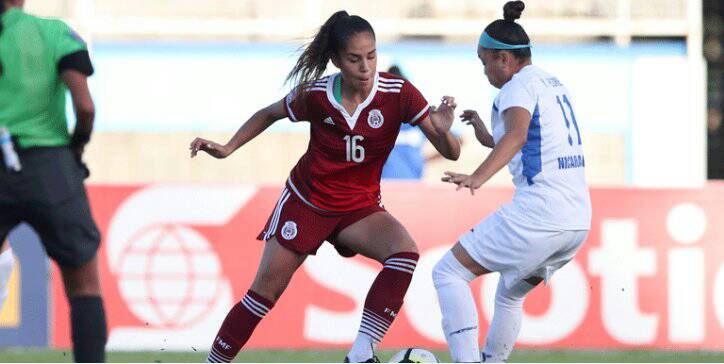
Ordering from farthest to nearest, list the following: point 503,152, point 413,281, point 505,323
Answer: point 413,281
point 505,323
point 503,152

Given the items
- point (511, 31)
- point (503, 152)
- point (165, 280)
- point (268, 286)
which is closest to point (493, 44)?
point (511, 31)

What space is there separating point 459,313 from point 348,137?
98cm

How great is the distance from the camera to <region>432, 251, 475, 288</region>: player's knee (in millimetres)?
7238

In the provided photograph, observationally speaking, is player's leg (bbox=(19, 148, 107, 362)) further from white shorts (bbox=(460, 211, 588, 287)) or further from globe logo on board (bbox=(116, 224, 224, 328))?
globe logo on board (bbox=(116, 224, 224, 328))

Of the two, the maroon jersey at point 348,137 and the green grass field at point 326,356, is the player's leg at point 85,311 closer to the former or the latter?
the maroon jersey at point 348,137

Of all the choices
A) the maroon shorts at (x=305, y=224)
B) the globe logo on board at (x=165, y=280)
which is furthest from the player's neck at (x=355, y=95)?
the globe logo on board at (x=165, y=280)

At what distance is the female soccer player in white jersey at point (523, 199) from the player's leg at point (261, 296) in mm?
728

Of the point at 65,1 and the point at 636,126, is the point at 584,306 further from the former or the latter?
the point at 65,1

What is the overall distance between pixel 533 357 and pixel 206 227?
2473 millimetres

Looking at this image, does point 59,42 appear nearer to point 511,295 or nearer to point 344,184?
point 344,184

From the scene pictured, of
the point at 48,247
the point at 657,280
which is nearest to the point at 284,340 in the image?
the point at 657,280

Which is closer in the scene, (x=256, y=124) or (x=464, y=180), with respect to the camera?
(x=464, y=180)

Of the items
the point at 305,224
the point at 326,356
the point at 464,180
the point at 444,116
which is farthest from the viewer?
the point at 326,356

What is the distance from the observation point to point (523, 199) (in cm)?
718
